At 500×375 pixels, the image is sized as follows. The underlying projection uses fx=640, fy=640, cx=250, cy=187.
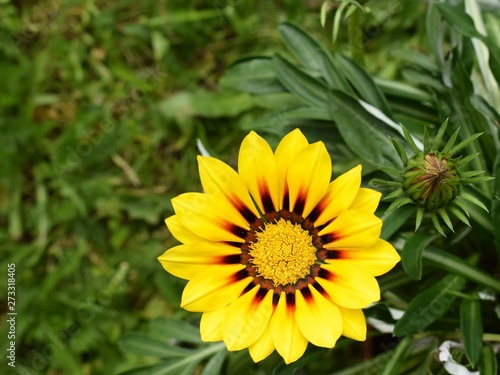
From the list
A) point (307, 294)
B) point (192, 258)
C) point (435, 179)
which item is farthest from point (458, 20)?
point (192, 258)

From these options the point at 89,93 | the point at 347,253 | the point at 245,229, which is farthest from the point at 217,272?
the point at 89,93

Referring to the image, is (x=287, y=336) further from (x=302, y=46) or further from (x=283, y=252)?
(x=302, y=46)

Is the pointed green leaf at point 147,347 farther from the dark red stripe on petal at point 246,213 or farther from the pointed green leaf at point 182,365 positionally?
the dark red stripe on petal at point 246,213

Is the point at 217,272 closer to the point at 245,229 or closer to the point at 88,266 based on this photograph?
the point at 245,229

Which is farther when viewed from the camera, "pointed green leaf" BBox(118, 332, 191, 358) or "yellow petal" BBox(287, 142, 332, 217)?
"pointed green leaf" BBox(118, 332, 191, 358)

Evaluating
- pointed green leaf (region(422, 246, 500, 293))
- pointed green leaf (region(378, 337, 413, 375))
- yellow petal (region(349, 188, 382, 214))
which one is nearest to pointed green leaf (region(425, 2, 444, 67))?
pointed green leaf (region(422, 246, 500, 293))

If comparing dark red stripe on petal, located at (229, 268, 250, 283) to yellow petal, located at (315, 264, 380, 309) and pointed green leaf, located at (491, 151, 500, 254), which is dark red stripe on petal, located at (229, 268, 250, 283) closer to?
yellow petal, located at (315, 264, 380, 309)

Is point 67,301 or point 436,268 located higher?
point 436,268
